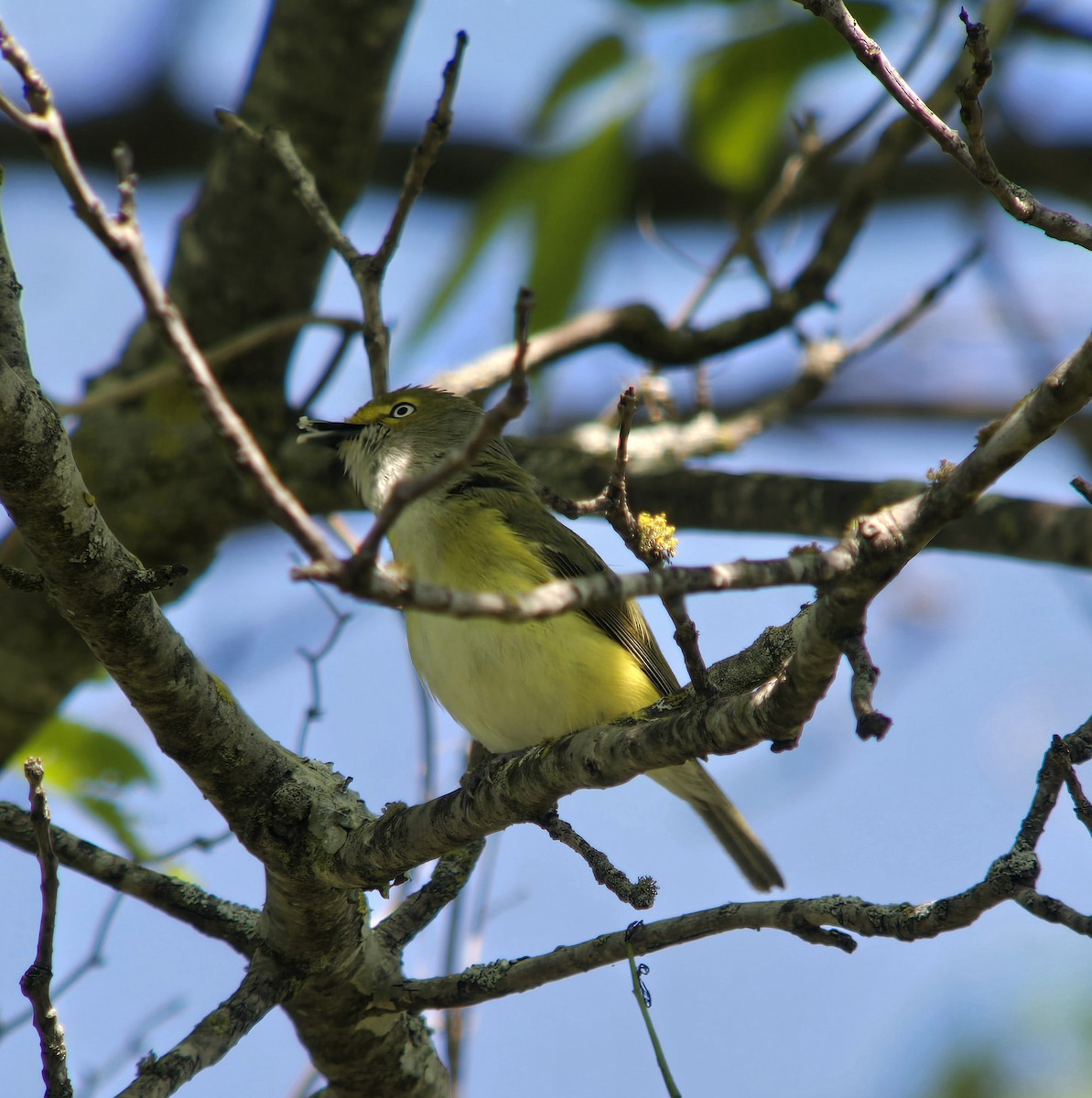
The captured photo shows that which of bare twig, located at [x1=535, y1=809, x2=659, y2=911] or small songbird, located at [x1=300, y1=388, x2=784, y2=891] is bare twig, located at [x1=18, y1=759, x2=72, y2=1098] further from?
small songbird, located at [x1=300, y1=388, x2=784, y2=891]

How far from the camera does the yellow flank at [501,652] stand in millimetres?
4324

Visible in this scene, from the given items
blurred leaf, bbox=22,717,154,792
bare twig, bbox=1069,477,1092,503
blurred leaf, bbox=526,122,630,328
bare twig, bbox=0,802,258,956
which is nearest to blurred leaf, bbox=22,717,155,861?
blurred leaf, bbox=22,717,154,792

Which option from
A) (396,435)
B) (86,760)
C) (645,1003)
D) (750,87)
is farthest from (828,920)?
(396,435)

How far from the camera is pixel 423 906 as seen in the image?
356 centimetres

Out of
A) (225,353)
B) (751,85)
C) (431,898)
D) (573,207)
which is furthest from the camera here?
(225,353)

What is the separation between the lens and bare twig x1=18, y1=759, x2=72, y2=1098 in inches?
97.7

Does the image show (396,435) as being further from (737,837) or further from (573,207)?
(737,837)

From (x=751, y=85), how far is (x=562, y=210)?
106 centimetres

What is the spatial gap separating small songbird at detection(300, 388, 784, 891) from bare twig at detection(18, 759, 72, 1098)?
1.78 metres

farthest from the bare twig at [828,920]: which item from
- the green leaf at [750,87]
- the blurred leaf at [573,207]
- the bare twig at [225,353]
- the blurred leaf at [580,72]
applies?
the green leaf at [750,87]

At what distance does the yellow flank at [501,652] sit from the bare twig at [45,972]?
6.45 feet

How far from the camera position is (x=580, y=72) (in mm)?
4359

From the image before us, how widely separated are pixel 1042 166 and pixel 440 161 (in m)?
4.37

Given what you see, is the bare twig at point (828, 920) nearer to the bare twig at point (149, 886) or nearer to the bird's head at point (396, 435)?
the bare twig at point (149, 886)
